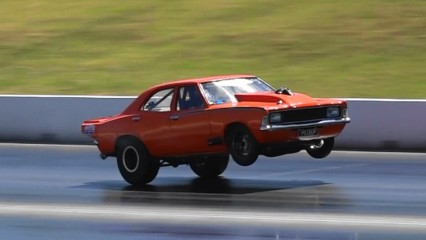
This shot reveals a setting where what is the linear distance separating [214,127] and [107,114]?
26.9ft

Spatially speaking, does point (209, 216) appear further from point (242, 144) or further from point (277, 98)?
point (277, 98)

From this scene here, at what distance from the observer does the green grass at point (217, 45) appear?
86.5 ft

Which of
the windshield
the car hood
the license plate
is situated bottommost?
the license plate

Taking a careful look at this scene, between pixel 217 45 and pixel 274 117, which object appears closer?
pixel 274 117

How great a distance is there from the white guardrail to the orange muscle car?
4.87 m

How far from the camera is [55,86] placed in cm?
2759

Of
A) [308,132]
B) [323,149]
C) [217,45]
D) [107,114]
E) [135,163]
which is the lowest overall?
[135,163]

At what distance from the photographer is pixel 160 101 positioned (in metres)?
15.3

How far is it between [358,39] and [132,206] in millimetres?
17543

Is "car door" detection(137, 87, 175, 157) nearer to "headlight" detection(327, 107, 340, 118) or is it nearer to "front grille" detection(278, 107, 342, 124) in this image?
"front grille" detection(278, 107, 342, 124)

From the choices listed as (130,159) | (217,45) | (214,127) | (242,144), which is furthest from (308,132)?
(217,45)

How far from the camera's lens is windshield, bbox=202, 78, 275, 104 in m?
14.8

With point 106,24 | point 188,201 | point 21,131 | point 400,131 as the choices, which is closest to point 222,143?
point 188,201

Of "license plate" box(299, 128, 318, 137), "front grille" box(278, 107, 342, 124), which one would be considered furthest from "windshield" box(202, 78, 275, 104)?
"license plate" box(299, 128, 318, 137)
